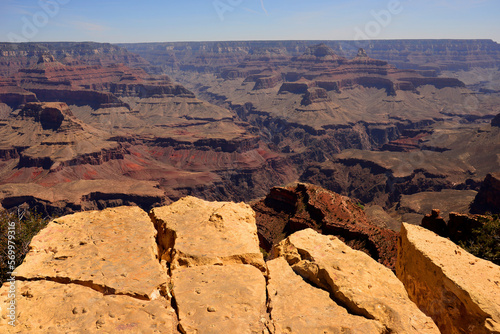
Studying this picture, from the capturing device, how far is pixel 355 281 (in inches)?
515

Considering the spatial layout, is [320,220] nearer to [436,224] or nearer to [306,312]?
[436,224]

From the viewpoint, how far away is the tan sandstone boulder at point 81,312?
10430 millimetres

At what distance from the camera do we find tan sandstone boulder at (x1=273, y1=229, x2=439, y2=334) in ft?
37.3

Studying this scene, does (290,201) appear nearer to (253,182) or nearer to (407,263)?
→ (407,263)

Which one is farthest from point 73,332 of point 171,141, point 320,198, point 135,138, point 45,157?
point 135,138

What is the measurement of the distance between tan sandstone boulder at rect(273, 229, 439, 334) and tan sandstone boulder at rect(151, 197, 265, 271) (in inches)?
74.5

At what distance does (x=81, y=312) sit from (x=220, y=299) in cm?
434

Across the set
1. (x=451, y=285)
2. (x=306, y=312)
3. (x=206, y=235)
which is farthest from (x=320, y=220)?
(x=306, y=312)

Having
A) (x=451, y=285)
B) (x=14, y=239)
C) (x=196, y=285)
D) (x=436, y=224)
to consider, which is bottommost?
(x=14, y=239)

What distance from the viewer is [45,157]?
132 m

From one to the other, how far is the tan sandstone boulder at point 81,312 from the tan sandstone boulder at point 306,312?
3.41 metres

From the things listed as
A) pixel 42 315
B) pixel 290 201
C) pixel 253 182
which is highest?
pixel 42 315

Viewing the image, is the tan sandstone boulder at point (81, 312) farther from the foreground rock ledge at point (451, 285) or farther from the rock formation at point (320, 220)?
the rock formation at point (320, 220)

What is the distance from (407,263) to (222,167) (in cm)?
14223
